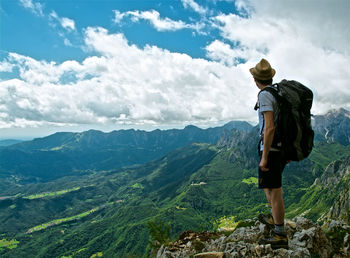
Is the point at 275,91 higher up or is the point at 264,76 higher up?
the point at 264,76

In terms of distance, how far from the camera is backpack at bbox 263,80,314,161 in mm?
6371

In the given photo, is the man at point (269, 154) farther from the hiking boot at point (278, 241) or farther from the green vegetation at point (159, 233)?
the green vegetation at point (159, 233)

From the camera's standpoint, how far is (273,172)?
6.96 metres

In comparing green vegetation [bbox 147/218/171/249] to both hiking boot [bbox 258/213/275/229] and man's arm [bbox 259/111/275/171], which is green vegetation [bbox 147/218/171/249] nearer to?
hiking boot [bbox 258/213/275/229]

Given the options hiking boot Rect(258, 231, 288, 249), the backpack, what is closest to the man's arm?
the backpack

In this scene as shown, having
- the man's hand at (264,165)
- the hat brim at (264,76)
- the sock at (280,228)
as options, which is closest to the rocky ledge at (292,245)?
the sock at (280,228)

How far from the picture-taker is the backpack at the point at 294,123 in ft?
20.9

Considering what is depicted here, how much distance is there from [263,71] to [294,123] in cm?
203

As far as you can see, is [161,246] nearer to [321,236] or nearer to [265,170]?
[321,236]

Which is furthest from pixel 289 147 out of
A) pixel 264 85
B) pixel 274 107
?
pixel 264 85

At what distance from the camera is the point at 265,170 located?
6863 millimetres

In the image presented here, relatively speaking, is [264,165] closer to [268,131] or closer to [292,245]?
[268,131]

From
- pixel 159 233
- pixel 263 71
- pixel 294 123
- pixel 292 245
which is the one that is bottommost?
pixel 159 233

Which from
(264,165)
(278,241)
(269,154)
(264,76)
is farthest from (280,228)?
(264,76)
